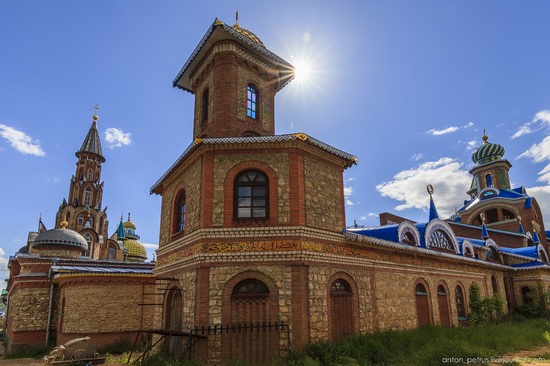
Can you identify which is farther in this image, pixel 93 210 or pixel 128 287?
pixel 93 210

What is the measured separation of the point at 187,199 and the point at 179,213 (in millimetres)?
1311

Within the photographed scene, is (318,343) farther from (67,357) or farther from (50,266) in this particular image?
(50,266)

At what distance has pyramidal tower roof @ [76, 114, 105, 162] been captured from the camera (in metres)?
47.5

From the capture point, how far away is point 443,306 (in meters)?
17.3

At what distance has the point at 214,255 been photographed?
35.1 feet

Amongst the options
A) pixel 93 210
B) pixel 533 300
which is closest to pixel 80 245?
pixel 93 210

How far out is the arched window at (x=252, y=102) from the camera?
14164mm

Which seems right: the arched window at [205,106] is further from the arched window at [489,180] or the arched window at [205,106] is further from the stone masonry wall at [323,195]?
the arched window at [489,180]

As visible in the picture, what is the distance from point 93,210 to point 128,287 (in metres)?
31.5

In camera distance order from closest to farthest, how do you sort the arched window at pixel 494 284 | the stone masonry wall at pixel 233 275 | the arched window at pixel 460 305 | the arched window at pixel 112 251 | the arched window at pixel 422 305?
the stone masonry wall at pixel 233 275
the arched window at pixel 422 305
the arched window at pixel 460 305
the arched window at pixel 494 284
the arched window at pixel 112 251

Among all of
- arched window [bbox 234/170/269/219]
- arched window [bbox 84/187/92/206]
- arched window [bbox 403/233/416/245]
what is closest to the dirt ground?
arched window [bbox 403/233/416/245]

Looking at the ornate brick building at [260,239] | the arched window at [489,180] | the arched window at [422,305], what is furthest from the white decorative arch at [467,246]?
the arched window at [489,180]

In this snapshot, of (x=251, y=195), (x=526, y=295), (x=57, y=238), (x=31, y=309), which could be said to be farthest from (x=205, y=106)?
(x=526, y=295)

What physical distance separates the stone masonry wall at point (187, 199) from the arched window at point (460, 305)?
1450cm
